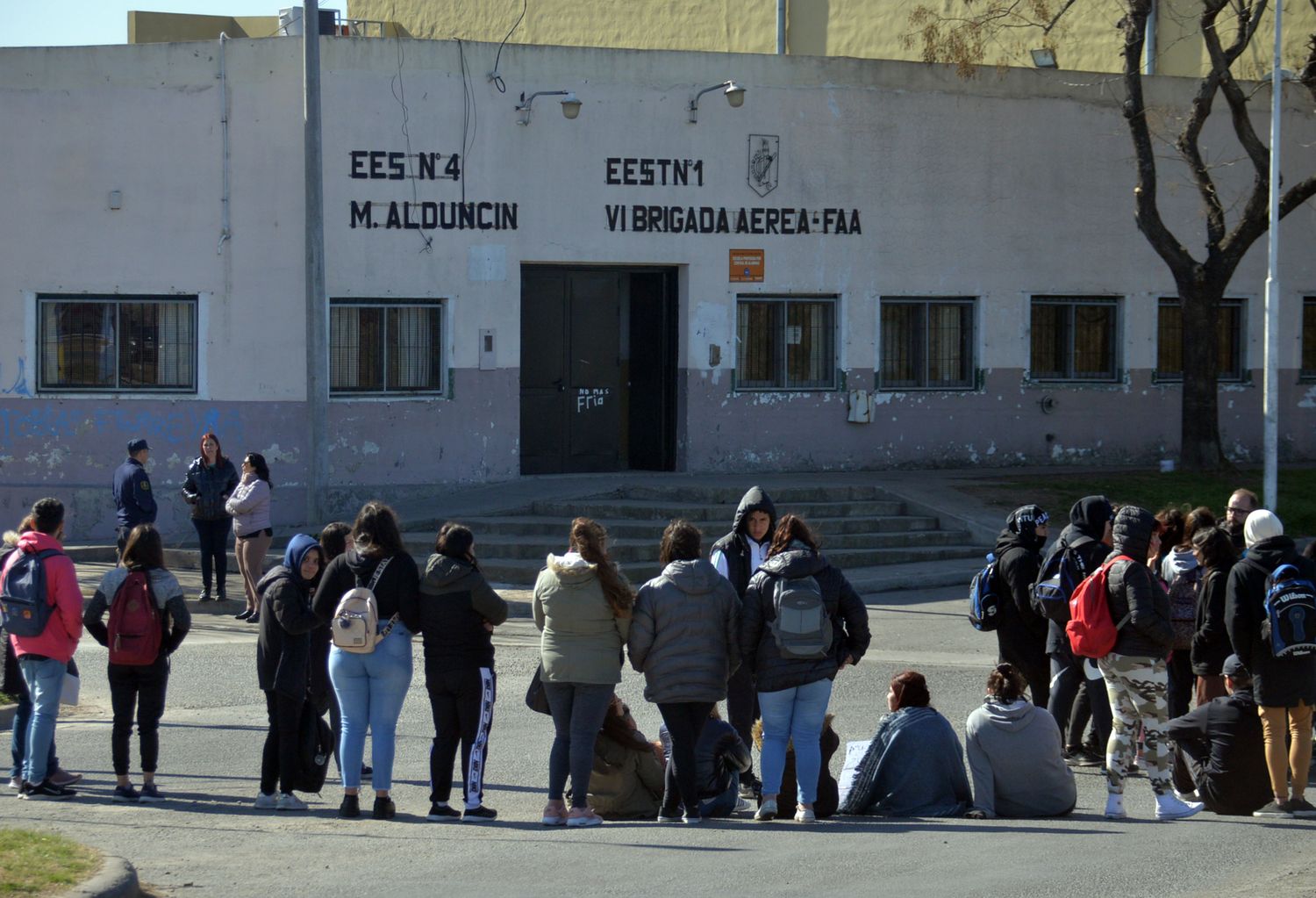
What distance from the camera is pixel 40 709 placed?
27.9 feet

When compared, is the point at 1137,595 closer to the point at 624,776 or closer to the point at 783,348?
the point at 624,776

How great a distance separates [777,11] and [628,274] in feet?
31.2

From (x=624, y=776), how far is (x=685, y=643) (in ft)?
3.38

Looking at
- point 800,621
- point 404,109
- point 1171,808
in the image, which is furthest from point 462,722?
point 404,109

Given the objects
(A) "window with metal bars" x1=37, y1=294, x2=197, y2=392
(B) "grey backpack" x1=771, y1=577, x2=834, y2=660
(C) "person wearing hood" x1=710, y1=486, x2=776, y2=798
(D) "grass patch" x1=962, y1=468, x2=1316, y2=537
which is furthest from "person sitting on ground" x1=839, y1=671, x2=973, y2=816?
(A) "window with metal bars" x1=37, y1=294, x2=197, y2=392

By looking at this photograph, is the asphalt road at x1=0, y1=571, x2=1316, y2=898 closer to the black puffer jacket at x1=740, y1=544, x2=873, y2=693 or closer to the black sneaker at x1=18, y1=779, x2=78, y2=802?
the black sneaker at x1=18, y1=779, x2=78, y2=802

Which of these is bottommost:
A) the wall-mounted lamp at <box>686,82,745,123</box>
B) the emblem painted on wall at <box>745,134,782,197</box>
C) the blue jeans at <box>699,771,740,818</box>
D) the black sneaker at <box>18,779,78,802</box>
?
the blue jeans at <box>699,771,740,818</box>

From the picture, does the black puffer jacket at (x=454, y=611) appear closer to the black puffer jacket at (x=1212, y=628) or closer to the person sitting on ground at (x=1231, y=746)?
the person sitting on ground at (x=1231, y=746)

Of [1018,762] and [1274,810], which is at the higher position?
[1018,762]

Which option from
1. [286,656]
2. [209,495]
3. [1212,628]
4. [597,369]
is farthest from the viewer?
[597,369]

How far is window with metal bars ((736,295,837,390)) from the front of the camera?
20922mm

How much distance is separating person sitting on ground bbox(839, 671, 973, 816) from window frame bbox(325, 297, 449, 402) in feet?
39.1

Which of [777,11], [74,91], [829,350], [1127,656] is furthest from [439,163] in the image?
[1127,656]

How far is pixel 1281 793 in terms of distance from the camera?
845cm
